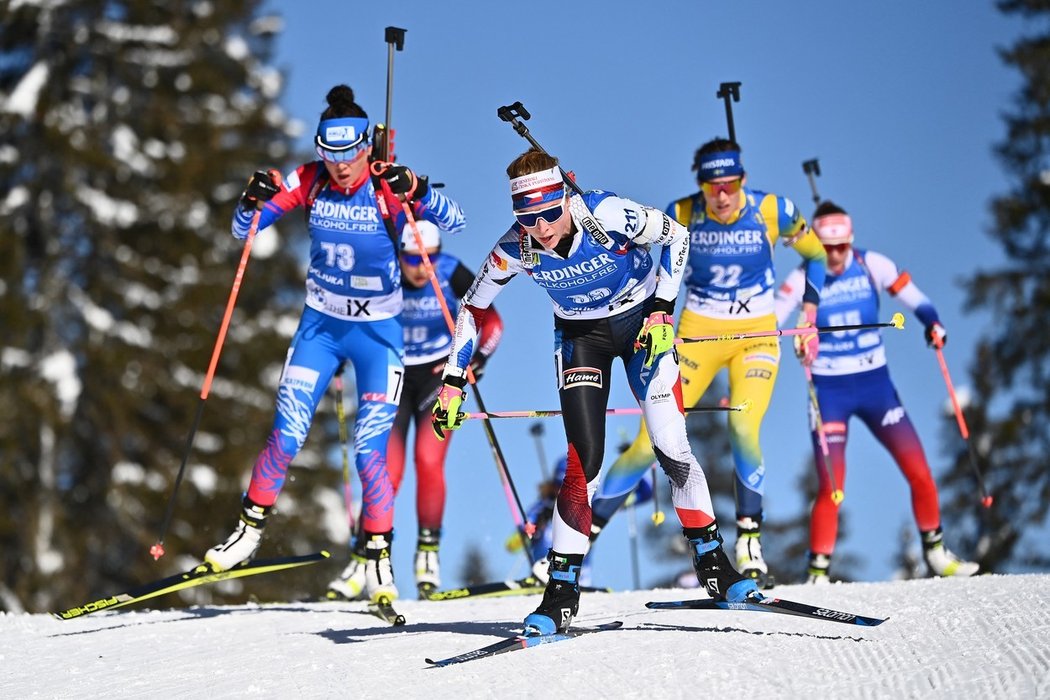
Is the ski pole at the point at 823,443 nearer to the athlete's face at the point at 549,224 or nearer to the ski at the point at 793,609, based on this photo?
the ski at the point at 793,609

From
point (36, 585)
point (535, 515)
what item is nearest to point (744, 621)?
point (535, 515)

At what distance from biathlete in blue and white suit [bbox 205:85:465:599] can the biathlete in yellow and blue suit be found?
168cm

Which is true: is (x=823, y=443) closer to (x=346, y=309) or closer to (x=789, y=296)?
(x=789, y=296)

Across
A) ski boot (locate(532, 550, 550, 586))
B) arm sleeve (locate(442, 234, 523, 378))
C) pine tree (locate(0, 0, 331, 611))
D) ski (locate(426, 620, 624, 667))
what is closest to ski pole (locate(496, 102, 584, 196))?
arm sleeve (locate(442, 234, 523, 378))

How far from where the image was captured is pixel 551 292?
266 inches

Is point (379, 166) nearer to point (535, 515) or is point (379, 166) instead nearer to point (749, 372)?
point (749, 372)

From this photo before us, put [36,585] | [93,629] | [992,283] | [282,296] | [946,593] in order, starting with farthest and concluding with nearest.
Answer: [282,296] → [992,283] → [36,585] → [93,629] → [946,593]

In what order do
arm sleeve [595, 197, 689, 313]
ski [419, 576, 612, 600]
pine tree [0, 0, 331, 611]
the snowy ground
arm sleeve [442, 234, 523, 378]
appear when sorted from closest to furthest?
1. the snowy ground
2. arm sleeve [595, 197, 689, 313]
3. arm sleeve [442, 234, 523, 378]
4. ski [419, 576, 612, 600]
5. pine tree [0, 0, 331, 611]

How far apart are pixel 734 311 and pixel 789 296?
1036mm

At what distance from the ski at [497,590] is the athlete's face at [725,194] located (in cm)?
289

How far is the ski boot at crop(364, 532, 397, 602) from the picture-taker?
7781mm

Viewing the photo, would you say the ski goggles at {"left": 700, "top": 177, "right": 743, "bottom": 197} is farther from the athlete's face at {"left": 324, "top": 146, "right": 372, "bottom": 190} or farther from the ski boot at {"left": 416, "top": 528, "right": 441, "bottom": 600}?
the ski boot at {"left": 416, "top": 528, "right": 441, "bottom": 600}

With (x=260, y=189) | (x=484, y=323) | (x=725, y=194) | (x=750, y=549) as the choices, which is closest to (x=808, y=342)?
(x=725, y=194)

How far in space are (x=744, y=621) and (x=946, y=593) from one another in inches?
60.7
